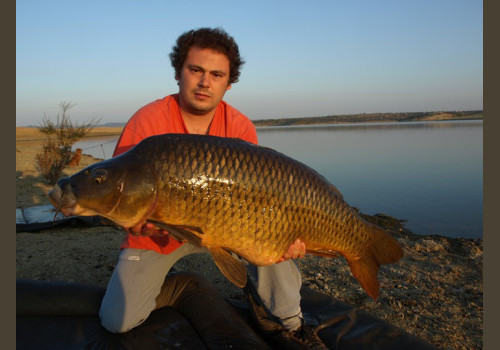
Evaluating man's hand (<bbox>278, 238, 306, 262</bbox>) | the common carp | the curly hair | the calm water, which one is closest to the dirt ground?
man's hand (<bbox>278, 238, 306, 262</bbox>)

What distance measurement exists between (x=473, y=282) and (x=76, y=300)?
3.09 meters

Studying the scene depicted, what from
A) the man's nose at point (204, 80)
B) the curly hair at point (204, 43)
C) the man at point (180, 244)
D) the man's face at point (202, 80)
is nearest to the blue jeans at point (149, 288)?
the man at point (180, 244)

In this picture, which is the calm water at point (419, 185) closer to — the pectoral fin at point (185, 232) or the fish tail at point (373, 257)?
the fish tail at point (373, 257)

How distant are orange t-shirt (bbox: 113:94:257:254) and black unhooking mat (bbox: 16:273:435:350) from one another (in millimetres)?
324

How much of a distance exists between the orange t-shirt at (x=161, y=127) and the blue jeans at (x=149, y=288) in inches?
2.2

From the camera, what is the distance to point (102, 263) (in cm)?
321

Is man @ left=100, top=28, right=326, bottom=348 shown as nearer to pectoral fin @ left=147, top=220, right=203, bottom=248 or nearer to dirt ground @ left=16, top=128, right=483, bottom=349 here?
pectoral fin @ left=147, top=220, right=203, bottom=248

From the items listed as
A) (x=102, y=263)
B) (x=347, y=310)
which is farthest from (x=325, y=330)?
(x=102, y=263)

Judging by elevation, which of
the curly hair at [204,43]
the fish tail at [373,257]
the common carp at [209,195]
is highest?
the curly hair at [204,43]

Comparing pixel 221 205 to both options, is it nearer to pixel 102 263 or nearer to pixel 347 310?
pixel 347 310

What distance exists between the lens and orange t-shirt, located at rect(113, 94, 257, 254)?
227cm

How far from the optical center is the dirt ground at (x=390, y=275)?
2.48 meters

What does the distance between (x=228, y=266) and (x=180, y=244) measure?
569 mm

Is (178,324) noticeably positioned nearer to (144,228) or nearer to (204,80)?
(144,228)
